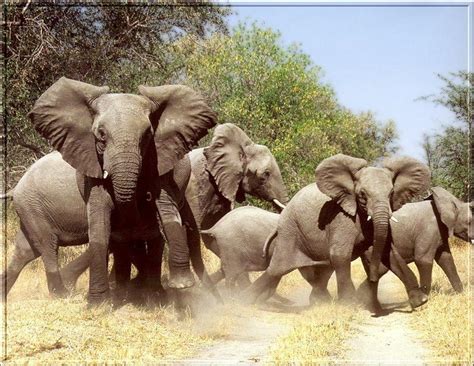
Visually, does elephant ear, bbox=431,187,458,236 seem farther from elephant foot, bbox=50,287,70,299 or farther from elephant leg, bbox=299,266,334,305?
elephant foot, bbox=50,287,70,299

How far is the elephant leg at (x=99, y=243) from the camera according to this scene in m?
7.61

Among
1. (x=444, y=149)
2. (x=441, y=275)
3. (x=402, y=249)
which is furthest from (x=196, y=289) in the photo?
(x=444, y=149)

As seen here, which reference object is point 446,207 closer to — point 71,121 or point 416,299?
point 416,299

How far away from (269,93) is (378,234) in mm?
9847

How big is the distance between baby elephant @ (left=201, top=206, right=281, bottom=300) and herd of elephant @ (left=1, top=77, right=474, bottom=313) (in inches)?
0.7

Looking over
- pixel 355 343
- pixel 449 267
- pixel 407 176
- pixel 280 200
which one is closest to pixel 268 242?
pixel 280 200

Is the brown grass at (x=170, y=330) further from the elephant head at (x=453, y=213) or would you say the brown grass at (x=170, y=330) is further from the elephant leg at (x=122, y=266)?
the elephant head at (x=453, y=213)

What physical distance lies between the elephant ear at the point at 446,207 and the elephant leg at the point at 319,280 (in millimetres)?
1872

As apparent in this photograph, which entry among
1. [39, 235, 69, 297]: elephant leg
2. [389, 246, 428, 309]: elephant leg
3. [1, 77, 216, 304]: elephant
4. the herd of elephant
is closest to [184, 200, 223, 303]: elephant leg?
the herd of elephant

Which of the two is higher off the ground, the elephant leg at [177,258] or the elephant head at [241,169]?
the elephant head at [241,169]

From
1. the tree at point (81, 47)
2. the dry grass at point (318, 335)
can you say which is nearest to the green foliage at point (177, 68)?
the tree at point (81, 47)

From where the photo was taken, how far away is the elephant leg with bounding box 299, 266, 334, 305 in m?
10.3

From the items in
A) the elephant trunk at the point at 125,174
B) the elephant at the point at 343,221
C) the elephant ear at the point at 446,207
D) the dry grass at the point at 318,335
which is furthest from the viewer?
the elephant ear at the point at 446,207

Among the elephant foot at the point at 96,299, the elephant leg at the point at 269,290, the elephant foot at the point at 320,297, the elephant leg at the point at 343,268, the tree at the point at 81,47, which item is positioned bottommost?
the elephant foot at the point at 320,297
